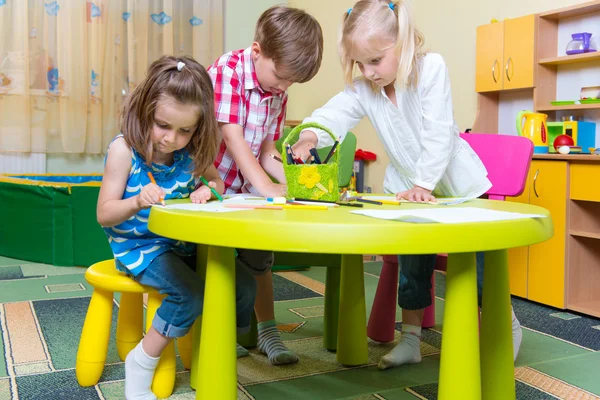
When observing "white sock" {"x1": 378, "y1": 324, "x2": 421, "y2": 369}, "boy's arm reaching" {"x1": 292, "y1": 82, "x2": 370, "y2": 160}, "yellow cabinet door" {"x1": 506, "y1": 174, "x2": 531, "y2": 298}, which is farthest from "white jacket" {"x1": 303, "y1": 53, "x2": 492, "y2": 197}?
"yellow cabinet door" {"x1": 506, "y1": 174, "x2": 531, "y2": 298}

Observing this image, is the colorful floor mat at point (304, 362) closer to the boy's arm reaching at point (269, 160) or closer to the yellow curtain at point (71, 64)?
the boy's arm reaching at point (269, 160)

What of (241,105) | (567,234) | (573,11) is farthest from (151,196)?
(573,11)

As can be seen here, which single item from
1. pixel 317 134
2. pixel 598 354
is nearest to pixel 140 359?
pixel 317 134

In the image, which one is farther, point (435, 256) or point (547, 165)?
point (547, 165)

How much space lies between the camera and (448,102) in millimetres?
1459

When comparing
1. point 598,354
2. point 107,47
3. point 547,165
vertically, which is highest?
point 107,47

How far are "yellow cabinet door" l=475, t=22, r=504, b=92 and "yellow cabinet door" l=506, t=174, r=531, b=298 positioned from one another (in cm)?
53

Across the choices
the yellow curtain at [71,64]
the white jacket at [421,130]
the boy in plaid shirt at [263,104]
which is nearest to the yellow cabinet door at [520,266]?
the white jacket at [421,130]

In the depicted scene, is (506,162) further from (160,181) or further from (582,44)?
(582,44)

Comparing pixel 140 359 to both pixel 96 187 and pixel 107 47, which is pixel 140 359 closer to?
pixel 96 187

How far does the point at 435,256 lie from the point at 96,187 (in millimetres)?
1820

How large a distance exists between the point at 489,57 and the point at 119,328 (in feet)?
6.43

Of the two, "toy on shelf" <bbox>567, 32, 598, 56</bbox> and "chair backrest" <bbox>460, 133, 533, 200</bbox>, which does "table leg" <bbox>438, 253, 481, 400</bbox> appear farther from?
"toy on shelf" <bbox>567, 32, 598, 56</bbox>

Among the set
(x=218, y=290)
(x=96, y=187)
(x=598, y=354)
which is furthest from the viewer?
(x=96, y=187)
